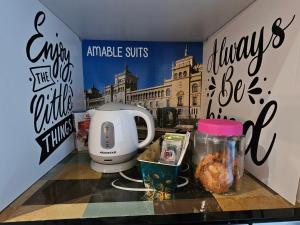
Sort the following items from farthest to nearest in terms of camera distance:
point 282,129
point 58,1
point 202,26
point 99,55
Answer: point 99,55
point 202,26
point 58,1
point 282,129

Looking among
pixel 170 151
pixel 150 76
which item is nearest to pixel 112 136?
pixel 170 151

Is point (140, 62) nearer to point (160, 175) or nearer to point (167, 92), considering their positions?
point (167, 92)

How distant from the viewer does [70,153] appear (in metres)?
0.97

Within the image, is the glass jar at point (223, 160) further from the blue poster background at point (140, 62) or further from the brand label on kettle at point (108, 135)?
the blue poster background at point (140, 62)

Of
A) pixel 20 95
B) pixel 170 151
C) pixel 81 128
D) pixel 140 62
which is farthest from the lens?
pixel 140 62

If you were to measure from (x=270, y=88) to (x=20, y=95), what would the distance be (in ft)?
2.29

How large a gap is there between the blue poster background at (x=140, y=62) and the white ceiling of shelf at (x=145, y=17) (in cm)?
6

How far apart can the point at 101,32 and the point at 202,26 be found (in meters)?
0.46

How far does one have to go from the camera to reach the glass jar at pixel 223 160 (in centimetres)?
61

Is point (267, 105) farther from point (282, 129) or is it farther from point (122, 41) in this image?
point (122, 41)

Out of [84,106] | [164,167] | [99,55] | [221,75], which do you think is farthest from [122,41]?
[164,167]

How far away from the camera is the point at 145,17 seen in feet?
2.69

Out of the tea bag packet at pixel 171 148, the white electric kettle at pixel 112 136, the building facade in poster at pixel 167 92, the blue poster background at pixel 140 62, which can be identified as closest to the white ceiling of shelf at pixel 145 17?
the blue poster background at pixel 140 62

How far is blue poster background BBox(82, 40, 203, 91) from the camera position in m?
1.13
